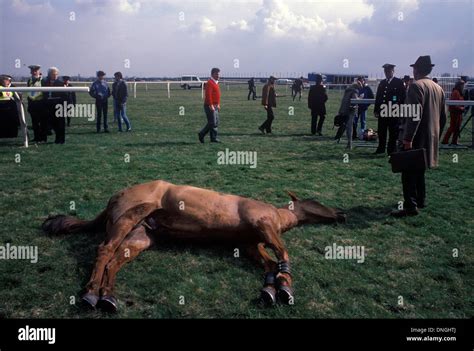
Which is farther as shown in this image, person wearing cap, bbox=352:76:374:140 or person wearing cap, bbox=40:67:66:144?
person wearing cap, bbox=352:76:374:140

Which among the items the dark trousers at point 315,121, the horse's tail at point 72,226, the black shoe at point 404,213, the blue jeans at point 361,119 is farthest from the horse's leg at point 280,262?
the dark trousers at point 315,121

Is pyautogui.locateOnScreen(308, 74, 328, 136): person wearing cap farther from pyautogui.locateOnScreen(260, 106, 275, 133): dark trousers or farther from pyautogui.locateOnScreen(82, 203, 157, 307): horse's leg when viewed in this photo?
pyautogui.locateOnScreen(82, 203, 157, 307): horse's leg

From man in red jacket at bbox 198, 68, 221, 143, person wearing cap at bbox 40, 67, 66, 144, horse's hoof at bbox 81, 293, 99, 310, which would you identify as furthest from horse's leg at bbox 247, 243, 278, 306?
person wearing cap at bbox 40, 67, 66, 144

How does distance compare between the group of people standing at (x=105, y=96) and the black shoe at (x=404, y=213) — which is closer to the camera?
the black shoe at (x=404, y=213)

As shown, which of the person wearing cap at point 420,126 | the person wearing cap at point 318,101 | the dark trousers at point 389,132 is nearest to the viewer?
the person wearing cap at point 420,126

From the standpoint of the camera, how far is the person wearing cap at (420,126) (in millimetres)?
5988

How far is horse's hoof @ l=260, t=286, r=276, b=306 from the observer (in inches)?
145

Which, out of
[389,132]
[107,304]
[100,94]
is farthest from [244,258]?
[100,94]

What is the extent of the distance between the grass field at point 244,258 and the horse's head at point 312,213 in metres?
0.12

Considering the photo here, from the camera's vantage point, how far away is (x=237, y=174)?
840cm

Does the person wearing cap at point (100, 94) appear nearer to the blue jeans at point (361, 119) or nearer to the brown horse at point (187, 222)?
the blue jeans at point (361, 119)

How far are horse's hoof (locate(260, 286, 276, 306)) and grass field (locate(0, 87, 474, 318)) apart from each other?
75mm

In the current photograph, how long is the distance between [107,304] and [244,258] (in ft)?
5.35
